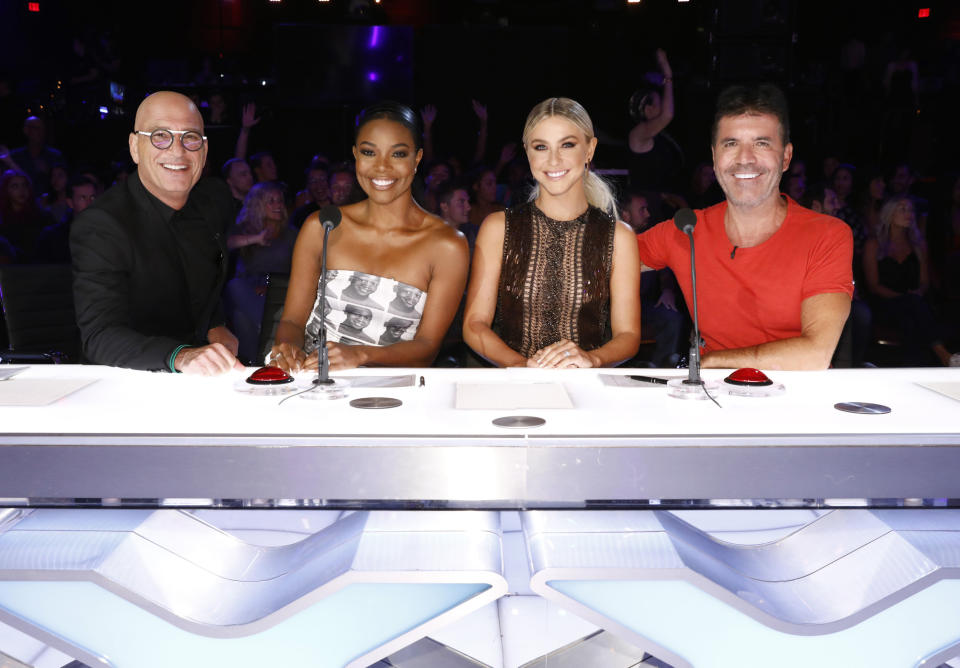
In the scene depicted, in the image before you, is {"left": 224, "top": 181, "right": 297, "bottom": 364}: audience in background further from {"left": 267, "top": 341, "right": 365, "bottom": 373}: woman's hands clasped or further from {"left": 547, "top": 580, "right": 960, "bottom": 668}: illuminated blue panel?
{"left": 547, "top": 580, "right": 960, "bottom": 668}: illuminated blue panel

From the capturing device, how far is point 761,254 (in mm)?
2559

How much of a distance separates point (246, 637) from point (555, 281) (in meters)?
1.66

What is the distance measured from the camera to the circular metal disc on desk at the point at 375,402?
5.34ft

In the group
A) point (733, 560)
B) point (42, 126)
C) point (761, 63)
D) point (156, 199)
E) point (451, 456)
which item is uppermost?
point (761, 63)

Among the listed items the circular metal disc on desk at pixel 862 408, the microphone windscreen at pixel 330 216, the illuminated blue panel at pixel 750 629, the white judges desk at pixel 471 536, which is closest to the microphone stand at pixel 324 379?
the microphone windscreen at pixel 330 216

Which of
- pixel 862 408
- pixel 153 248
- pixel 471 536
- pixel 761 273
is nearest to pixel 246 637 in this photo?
pixel 471 536

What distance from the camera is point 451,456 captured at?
1380 millimetres

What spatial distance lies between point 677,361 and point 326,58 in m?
6.57

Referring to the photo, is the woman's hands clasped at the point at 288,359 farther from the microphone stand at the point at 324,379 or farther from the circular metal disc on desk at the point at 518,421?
the circular metal disc on desk at the point at 518,421

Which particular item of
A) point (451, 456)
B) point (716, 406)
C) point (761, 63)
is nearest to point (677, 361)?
point (716, 406)

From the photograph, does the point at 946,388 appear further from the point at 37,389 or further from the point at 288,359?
the point at 37,389

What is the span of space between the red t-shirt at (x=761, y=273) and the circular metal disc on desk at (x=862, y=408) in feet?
3.02

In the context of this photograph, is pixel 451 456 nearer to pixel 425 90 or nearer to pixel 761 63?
pixel 761 63

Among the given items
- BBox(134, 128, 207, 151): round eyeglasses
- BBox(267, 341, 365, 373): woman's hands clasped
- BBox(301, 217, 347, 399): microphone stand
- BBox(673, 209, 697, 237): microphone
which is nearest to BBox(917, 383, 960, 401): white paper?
BBox(673, 209, 697, 237): microphone
